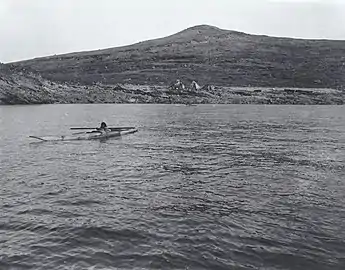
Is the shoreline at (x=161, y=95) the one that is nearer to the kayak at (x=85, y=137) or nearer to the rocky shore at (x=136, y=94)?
the rocky shore at (x=136, y=94)

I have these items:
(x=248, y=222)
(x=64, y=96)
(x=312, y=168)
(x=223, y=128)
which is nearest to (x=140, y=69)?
(x=64, y=96)

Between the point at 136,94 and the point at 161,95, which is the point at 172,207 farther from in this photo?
the point at 136,94

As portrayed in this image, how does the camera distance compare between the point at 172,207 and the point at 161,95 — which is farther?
the point at 161,95

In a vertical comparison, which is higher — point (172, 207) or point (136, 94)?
point (136, 94)

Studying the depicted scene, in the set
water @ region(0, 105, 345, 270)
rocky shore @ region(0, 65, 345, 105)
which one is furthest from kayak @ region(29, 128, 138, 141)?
rocky shore @ region(0, 65, 345, 105)

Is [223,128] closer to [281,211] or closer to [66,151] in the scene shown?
[66,151]

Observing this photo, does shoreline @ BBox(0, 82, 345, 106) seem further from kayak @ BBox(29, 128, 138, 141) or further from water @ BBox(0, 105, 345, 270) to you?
water @ BBox(0, 105, 345, 270)

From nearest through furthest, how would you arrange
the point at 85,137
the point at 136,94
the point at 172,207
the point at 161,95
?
the point at 172,207 < the point at 85,137 < the point at 136,94 < the point at 161,95

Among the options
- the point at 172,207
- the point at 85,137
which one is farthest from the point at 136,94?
the point at 172,207

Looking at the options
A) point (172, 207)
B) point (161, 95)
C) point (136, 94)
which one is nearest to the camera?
point (172, 207)
